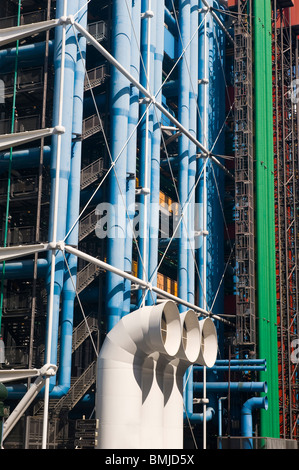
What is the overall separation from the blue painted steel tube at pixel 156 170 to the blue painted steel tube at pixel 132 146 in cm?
168

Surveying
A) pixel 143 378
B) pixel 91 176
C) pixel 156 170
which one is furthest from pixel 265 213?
pixel 143 378

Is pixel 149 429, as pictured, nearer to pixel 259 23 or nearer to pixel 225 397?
pixel 225 397

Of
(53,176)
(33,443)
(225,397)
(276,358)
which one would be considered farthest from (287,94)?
(33,443)

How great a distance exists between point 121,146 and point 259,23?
1973 centimetres

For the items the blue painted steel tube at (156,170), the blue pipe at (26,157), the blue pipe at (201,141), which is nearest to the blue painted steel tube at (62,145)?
the blue pipe at (26,157)

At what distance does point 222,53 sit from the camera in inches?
1964

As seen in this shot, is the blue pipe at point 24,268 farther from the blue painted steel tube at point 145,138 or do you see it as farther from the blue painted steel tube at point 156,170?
the blue painted steel tube at point 156,170

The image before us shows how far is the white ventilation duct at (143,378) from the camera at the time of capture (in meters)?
25.0

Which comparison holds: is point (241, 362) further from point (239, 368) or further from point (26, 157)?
point (26, 157)

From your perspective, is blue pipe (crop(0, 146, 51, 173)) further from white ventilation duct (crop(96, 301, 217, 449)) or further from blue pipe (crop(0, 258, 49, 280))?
white ventilation duct (crop(96, 301, 217, 449))

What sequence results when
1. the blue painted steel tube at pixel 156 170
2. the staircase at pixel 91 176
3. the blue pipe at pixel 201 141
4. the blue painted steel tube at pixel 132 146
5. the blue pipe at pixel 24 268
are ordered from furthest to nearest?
the blue pipe at pixel 201 141
the blue painted steel tube at pixel 156 170
the staircase at pixel 91 176
the blue painted steel tube at pixel 132 146
the blue pipe at pixel 24 268

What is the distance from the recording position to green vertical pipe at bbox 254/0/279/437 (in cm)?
4381

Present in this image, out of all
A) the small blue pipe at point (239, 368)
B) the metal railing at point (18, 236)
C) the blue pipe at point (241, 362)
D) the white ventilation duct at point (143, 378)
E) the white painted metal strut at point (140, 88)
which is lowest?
the white ventilation duct at point (143, 378)

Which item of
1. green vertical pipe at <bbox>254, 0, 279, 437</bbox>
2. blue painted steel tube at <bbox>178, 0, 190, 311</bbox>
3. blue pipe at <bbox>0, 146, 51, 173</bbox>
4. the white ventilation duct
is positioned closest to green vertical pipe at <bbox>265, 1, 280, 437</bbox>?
green vertical pipe at <bbox>254, 0, 279, 437</bbox>
